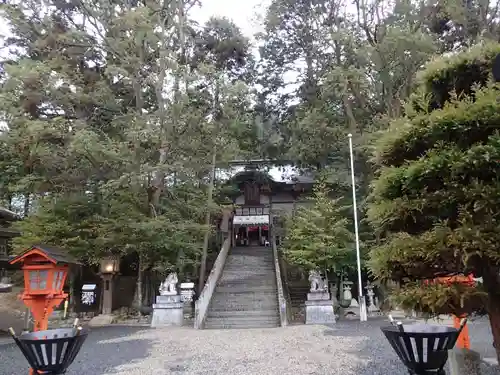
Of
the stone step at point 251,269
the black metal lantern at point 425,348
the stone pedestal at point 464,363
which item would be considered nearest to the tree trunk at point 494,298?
the black metal lantern at point 425,348

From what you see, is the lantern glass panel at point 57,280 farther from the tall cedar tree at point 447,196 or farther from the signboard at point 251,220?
the signboard at point 251,220

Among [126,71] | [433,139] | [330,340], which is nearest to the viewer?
[433,139]

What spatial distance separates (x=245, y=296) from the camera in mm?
13188

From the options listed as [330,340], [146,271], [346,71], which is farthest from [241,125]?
[330,340]

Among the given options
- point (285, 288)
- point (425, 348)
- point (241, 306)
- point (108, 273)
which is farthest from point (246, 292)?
point (425, 348)

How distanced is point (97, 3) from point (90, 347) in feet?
36.6

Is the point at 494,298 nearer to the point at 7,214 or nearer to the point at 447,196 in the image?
the point at 447,196

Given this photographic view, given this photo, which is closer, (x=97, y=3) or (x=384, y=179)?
(x=384, y=179)

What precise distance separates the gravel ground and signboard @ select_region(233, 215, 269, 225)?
11.2 metres

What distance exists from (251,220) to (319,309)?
10.5 metres

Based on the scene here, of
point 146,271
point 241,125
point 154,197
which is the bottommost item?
point 146,271

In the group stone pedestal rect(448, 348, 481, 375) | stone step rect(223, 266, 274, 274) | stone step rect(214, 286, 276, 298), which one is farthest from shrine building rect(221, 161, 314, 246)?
stone pedestal rect(448, 348, 481, 375)

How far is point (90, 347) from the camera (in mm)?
8734

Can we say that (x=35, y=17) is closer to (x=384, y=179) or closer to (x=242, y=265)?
(x=242, y=265)
